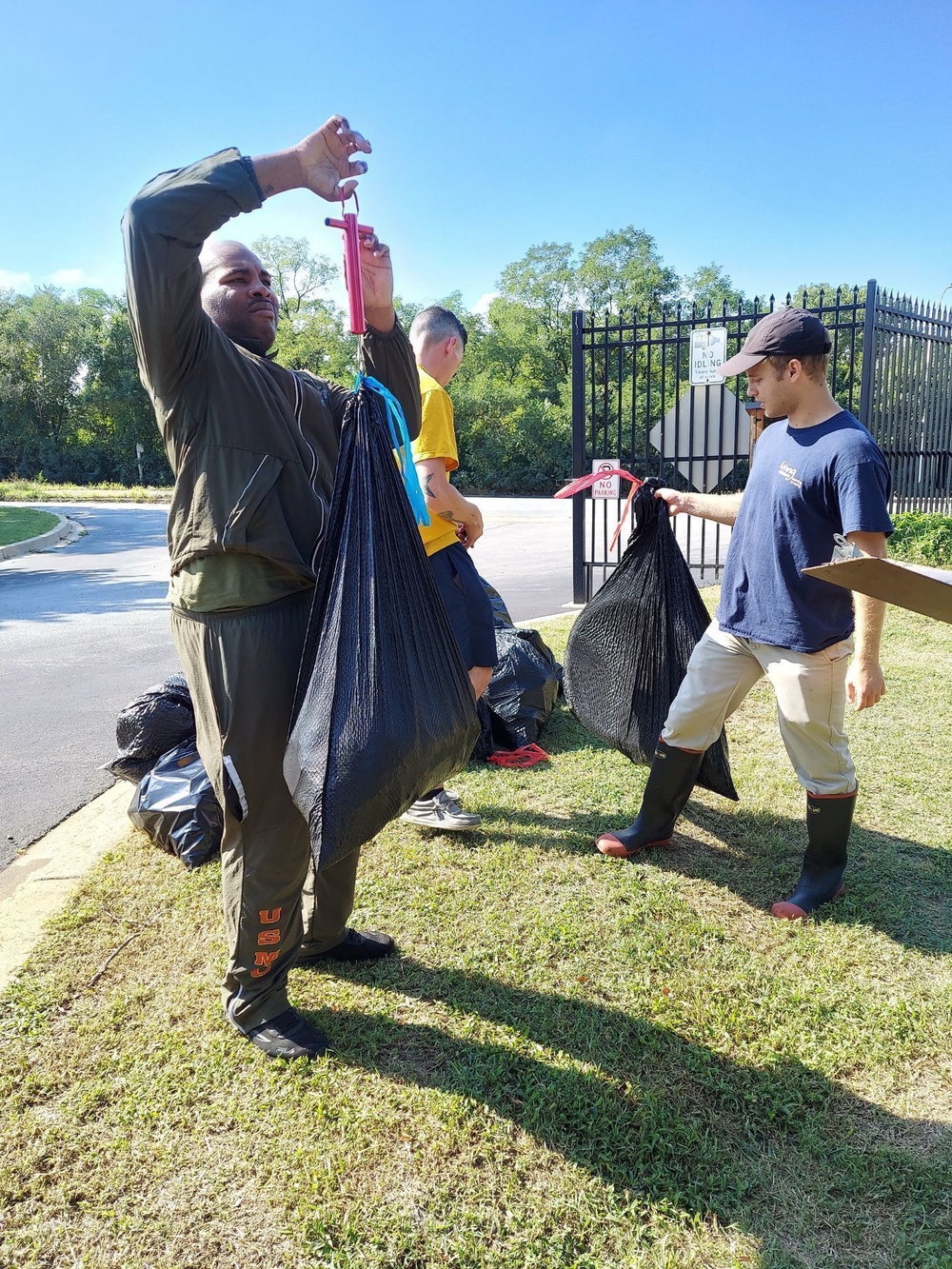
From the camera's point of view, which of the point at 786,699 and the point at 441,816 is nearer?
the point at 786,699

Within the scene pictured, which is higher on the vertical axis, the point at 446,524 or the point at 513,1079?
the point at 446,524

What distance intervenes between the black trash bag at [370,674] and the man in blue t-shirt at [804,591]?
4.35 feet

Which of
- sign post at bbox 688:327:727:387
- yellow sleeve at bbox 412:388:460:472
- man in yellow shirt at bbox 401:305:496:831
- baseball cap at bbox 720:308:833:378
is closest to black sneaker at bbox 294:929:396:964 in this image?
man in yellow shirt at bbox 401:305:496:831

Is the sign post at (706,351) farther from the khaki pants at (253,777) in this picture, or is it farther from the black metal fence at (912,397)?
the khaki pants at (253,777)

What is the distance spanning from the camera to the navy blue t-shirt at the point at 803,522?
2518 millimetres

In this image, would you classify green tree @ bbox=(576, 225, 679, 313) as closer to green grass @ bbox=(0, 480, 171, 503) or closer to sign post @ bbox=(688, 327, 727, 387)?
green grass @ bbox=(0, 480, 171, 503)

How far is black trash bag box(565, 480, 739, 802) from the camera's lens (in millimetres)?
3285

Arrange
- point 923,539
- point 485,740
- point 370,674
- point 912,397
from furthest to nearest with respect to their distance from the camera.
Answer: point 912,397 → point 923,539 → point 485,740 → point 370,674

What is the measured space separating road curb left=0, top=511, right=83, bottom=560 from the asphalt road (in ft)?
1.24

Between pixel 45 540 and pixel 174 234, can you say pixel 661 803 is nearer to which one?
pixel 174 234

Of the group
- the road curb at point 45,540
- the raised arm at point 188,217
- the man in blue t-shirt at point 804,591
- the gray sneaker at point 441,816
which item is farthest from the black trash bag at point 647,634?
the road curb at point 45,540

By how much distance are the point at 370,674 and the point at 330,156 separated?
43.2 inches

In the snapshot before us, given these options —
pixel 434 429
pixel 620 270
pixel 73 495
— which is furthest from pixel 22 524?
pixel 620 270

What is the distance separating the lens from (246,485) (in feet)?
6.29
